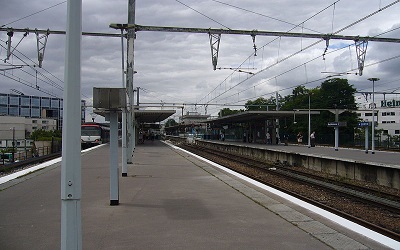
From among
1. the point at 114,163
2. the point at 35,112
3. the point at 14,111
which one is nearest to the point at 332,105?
the point at 114,163

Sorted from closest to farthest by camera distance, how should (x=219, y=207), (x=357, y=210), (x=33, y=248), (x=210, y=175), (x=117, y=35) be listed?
(x=33, y=248) → (x=219, y=207) → (x=357, y=210) → (x=210, y=175) → (x=117, y=35)

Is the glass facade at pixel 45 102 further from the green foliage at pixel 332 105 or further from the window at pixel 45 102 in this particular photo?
the green foliage at pixel 332 105

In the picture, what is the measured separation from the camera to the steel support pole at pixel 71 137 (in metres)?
3.75

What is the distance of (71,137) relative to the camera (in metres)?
3.74

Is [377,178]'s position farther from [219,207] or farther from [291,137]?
[291,137]

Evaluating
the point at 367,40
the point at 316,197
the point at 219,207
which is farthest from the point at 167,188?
the point at 367,40

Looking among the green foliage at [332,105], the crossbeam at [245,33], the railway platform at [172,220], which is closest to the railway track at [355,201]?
the railway platform at [172,220]

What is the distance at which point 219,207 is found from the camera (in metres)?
8.08

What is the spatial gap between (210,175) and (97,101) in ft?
24.0

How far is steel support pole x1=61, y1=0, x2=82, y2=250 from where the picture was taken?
3.75 meters

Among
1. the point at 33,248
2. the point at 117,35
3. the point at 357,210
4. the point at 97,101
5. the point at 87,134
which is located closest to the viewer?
the point at 33,248

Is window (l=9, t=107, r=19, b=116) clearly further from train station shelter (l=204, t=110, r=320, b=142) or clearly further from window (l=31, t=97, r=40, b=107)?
train station shelter (l=204, t=110, r=320, b=142)

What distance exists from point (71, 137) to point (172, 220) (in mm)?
3464

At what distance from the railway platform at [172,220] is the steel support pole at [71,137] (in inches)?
60.9
